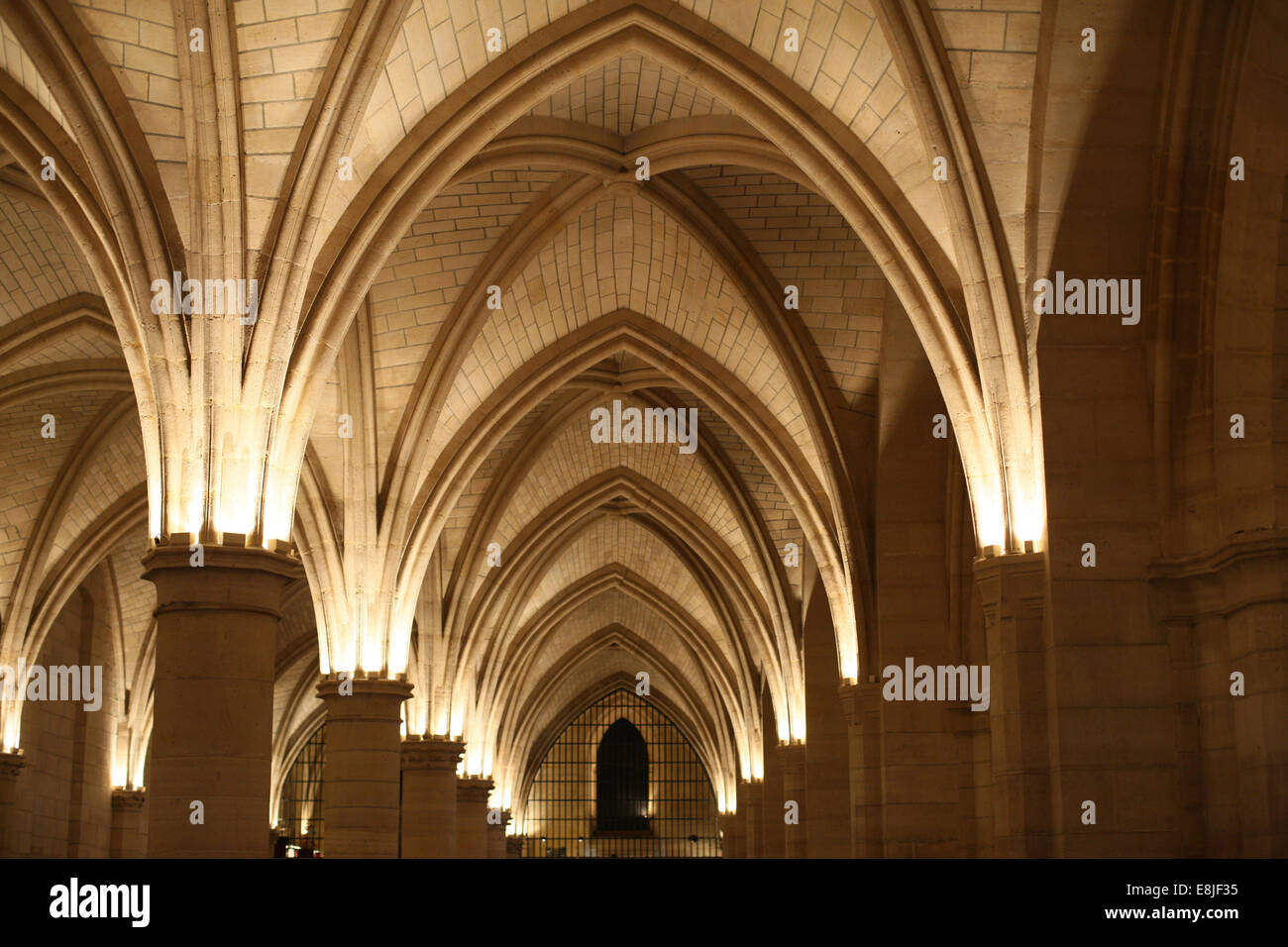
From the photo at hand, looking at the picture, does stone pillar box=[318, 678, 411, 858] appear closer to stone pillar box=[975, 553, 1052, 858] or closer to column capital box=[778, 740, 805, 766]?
stone pillar box=[975, 553, 1052, 858]

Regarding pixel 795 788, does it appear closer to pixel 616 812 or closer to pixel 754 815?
pixel 754 815

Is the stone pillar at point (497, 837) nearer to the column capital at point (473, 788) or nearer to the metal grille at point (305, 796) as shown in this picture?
the column capital at point (473, 788)

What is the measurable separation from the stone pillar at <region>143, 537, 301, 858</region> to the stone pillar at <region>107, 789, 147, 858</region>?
19.3 m

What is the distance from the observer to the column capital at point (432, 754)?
24.8 m

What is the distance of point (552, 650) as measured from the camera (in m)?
41.2

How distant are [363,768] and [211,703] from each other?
266 inches

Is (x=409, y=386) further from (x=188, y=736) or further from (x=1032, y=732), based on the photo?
(x=1032, y=732)

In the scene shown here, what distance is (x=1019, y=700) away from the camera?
38.2ft

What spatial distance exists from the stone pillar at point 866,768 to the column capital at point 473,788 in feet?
44.0

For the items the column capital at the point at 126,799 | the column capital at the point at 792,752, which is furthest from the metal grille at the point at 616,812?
the column capital at the point at 792,752

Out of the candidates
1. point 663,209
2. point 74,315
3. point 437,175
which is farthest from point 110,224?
point 663,209

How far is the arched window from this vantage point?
49.8 meters

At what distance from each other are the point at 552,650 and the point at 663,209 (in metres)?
24.3

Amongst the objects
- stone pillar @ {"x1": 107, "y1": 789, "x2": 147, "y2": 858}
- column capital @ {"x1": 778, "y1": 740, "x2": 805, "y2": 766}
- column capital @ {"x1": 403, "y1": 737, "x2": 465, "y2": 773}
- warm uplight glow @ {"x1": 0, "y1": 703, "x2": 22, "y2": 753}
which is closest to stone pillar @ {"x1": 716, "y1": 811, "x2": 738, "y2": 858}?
column capital @ {"x1": 778, "y1": 740, "x2": 805, "y2": 766}
